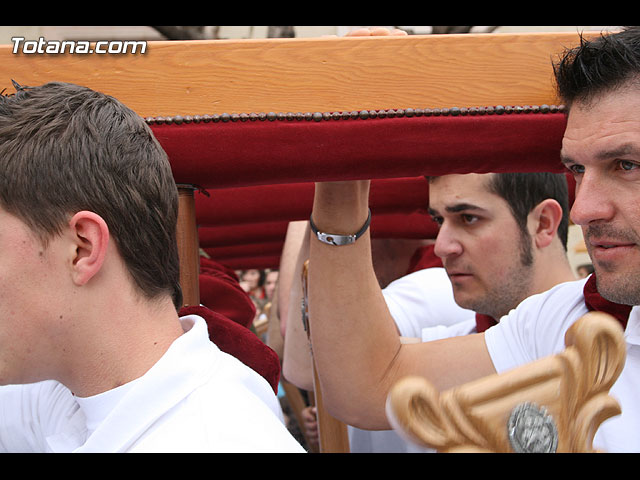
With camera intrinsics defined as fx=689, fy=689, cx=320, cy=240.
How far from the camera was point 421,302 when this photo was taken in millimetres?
2314

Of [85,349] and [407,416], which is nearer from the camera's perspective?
[407,416]

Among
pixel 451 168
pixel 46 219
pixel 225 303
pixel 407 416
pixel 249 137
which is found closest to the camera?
pixel 407 416

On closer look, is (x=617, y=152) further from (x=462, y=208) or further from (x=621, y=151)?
(x=462, y=208)

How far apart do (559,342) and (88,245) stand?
921 millimetres

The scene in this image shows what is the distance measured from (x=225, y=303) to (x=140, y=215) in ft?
2.14

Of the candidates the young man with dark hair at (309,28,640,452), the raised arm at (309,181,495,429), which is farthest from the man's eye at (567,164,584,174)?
the raised arm at (309,181,495,429)

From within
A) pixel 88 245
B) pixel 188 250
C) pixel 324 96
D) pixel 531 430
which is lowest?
pixel 531 430

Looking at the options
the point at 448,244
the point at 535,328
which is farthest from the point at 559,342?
the point at 448,244

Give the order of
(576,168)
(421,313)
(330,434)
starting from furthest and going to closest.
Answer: (421,313), (330,434), (576,168)

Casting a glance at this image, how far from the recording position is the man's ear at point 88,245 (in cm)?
87

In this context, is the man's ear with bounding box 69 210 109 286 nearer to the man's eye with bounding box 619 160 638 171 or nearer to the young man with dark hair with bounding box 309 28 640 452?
the young man with dark hair with bounding box 309 28 640 452
